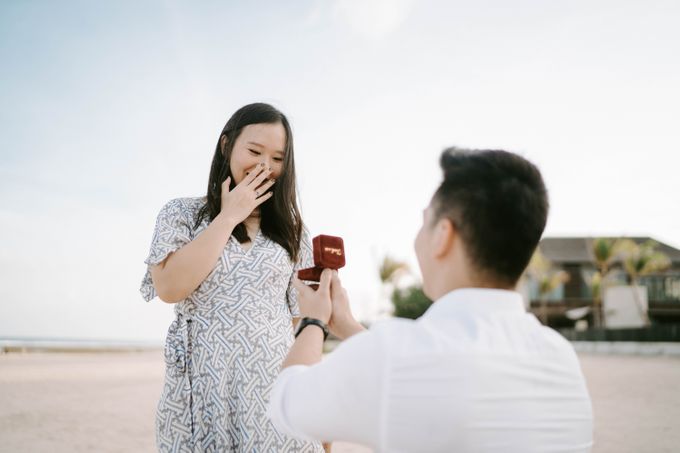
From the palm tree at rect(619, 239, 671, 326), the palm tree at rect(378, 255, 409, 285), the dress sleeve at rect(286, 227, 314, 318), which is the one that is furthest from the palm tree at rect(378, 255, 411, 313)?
the dress sleeve at rect(286, 227, 314, 318)

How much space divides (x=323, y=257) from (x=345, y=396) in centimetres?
70

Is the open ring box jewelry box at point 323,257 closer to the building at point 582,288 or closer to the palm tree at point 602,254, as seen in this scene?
the palm tree at point 602,254

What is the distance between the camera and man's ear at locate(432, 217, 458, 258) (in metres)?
1.61

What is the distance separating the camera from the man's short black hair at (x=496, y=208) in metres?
1.57

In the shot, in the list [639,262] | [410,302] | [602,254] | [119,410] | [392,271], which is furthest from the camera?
[392,271]

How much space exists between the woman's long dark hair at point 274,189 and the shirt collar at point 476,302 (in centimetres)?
122

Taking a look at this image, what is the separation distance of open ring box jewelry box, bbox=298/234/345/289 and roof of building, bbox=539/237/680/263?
42.7m

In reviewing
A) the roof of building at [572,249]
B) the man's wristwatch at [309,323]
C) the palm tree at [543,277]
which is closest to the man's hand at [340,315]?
the man's wristwatch at [309,323]

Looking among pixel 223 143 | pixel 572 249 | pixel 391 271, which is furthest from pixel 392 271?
pixel 223 143

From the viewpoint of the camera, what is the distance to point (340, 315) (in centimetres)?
202

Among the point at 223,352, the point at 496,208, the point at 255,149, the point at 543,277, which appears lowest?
the point at 543,277

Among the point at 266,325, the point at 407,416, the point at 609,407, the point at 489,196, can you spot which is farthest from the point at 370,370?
the point at 609,407

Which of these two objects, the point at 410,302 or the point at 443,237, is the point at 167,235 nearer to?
the point at 443,237

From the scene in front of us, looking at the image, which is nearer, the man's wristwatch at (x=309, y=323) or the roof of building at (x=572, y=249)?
the man's wristwatch at (x=309, y=323)
